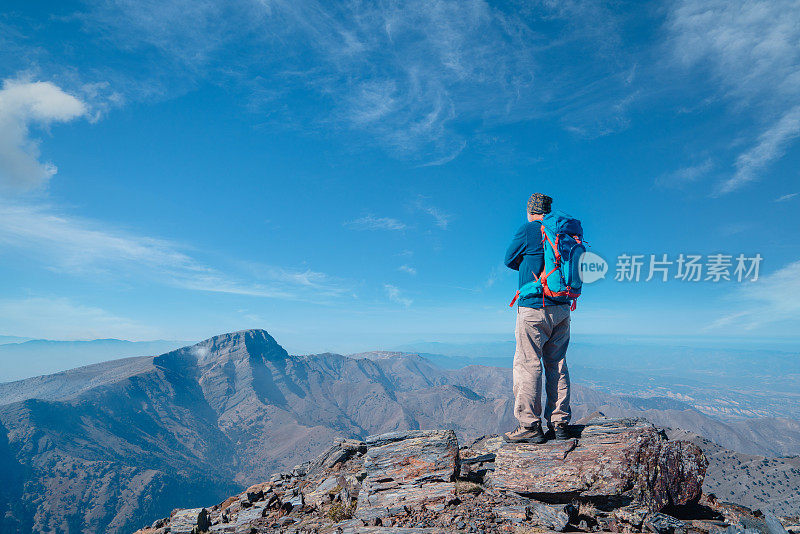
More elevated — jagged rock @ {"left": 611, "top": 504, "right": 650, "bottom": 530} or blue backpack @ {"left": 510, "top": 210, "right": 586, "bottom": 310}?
blue backpack @ {"left": 510, "top": 210, "right": 586, "bottom": 310}

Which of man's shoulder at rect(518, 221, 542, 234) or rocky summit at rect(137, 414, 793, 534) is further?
man's shoulder at rect(518, 221, 542, 234)

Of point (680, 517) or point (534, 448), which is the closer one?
point (680, 517)

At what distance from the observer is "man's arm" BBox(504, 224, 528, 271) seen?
10500 mm

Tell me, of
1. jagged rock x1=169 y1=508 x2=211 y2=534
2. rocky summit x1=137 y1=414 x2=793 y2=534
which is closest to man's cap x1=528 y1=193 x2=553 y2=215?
rocky summit x1=137 y1=414 x2=793 y2=534

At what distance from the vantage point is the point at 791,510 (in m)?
12.7

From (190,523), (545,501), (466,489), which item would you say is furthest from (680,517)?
(190,523)

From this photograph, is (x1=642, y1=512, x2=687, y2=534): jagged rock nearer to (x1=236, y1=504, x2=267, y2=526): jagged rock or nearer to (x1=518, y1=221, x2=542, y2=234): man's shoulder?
(x1=518, y1=221, x2=542, y2=234): man's shoulder

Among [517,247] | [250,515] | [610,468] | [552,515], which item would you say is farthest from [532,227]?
[250,515]

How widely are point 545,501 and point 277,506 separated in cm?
1150

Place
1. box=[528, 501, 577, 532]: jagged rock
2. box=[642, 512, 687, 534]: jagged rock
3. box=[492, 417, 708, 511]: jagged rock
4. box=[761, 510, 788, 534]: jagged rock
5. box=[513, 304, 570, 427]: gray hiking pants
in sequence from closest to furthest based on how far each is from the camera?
box=[761, 510, 788, 534]: jagged rock, box=[642, 512, 687, 534]: jagged rock, box=[528, 501, 577, 532]: jagged rock, box=[492, 417, 708, 511]: jagged rock, box=[513, 304, 570, 427]: gray hiking pants

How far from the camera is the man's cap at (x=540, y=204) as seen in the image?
1078 centimetres

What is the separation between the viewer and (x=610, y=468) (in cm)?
994

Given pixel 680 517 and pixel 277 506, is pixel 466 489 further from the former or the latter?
pixel 277 506

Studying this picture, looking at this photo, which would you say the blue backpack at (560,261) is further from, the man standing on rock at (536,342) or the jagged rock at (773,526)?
the jagged rock at (773,526)
